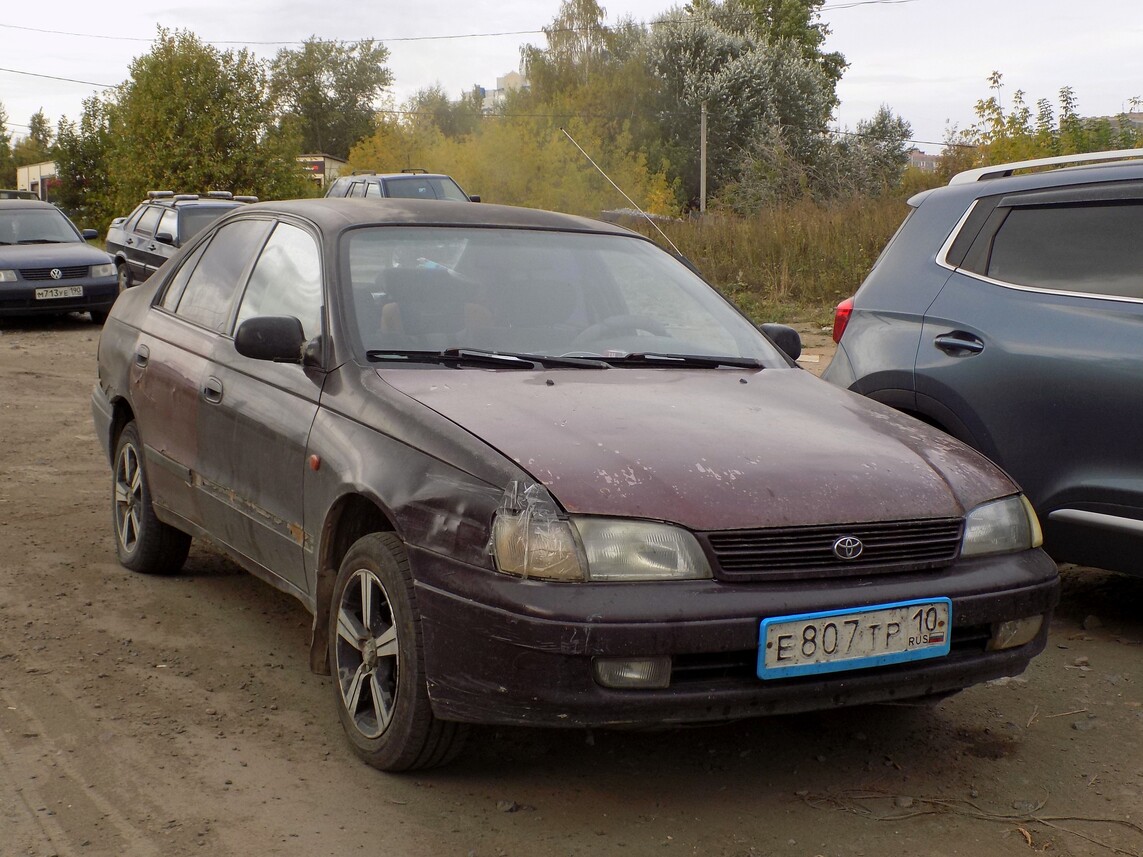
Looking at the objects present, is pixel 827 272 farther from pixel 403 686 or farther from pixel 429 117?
pixel 429 117

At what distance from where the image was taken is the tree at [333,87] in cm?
9475

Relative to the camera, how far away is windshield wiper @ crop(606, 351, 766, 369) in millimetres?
4246

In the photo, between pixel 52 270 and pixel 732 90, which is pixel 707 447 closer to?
pixel 52 270

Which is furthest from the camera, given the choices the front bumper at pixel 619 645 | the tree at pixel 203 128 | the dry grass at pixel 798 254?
the tree at pixel 203 128

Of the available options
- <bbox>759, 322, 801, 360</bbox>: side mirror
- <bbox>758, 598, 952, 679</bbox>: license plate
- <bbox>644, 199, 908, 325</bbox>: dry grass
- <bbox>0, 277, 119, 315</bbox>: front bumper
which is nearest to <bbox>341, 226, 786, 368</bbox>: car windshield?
<bbox>759, 322, 801, 360</bbox>: side mirror

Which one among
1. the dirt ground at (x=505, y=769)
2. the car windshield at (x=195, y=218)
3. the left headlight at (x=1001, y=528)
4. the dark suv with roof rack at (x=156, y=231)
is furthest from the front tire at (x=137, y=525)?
the car windshield at (x=195, y=218)

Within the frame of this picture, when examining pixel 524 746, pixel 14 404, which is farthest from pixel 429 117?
pixel 524 746

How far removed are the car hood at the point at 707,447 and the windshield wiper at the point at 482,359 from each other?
62mm

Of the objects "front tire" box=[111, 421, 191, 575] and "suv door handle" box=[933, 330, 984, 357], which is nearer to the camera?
"suv door handle" box=[933, 330, 984, 357]

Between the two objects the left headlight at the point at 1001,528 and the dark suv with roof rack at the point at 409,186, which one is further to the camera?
the dark suv with roof rack at the point at 409,186

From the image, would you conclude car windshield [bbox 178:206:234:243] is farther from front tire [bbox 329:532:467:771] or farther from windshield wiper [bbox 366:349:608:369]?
→ front tire [bbox 329:532:467:771]

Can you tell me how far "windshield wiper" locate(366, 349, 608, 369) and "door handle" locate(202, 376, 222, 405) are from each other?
2.87 ft

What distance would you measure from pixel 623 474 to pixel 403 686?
0.78 metres

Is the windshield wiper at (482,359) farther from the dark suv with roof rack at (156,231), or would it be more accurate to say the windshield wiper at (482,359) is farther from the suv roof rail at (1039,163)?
the dark suv with roof rack at (156,231)
